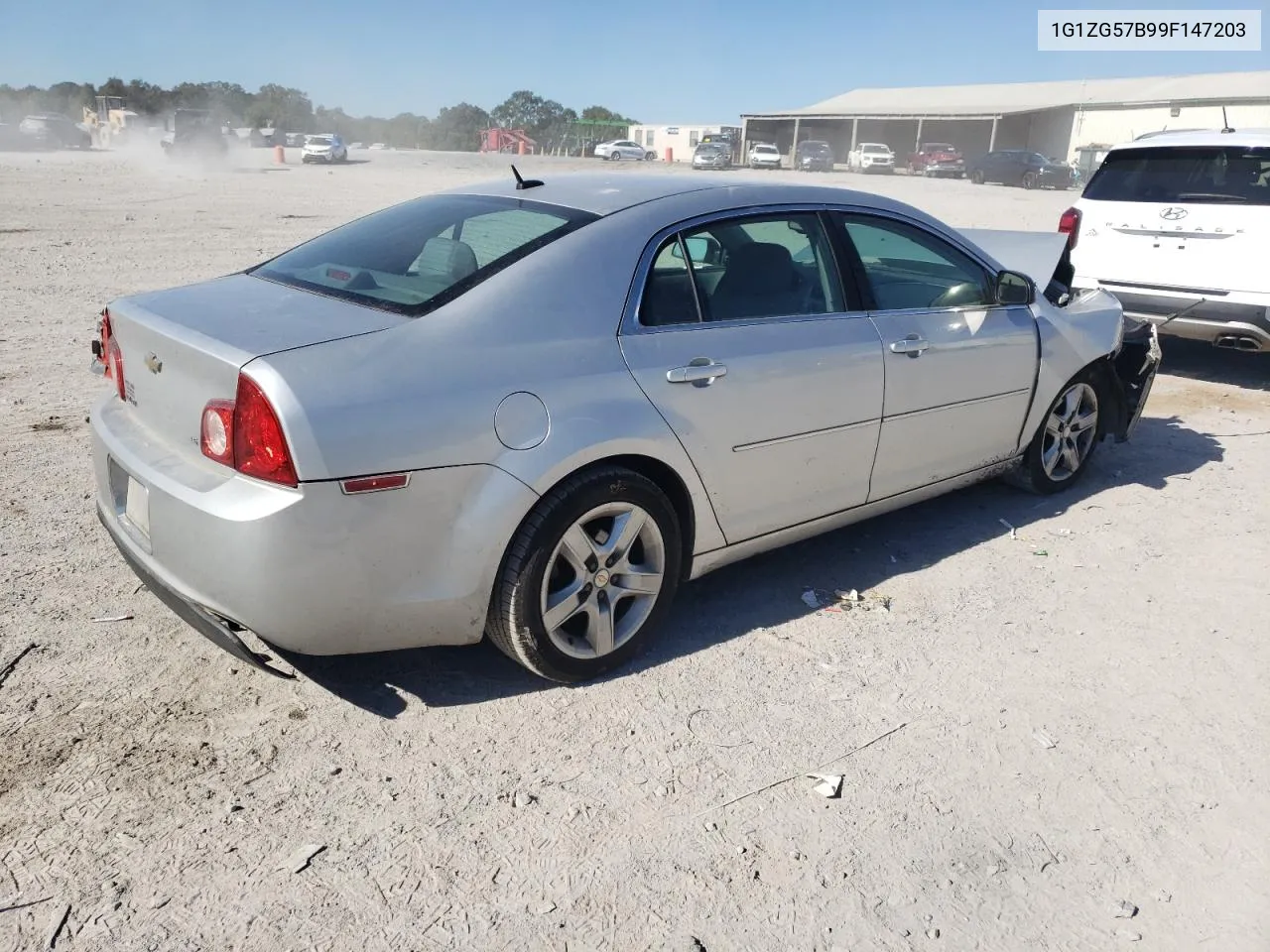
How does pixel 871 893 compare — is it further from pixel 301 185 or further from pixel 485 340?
pixel 301 185

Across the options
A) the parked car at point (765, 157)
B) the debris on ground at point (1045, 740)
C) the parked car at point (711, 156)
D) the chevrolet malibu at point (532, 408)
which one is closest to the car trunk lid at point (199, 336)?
the chevrolet malibu at point (532, 408)

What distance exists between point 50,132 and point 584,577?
180ft

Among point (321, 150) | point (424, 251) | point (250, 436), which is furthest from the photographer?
point (321, 150)

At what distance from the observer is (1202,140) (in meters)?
7.69

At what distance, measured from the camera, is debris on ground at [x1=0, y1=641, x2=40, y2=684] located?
3.35m

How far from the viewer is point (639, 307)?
3.44 metres

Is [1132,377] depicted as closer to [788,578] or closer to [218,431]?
[788,578]

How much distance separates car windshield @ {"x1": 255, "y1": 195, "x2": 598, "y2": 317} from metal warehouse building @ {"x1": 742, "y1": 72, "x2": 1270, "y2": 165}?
47494 mm

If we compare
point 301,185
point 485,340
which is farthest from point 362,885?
point 301,185

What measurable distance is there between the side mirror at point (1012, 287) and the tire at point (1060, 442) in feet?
2.16

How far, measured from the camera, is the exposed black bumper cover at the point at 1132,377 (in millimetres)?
5629

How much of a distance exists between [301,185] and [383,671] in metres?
29.7

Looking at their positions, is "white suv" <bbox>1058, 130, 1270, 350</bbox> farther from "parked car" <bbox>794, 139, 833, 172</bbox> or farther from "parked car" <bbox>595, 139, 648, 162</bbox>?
"parked car" <bbox>595, 139, 648, 162</bbox>

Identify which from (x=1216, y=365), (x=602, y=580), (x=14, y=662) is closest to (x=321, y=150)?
(x=1216, y=365)
